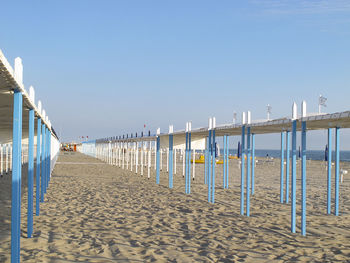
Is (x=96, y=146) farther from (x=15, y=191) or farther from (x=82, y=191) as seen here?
(x=15, y=191)

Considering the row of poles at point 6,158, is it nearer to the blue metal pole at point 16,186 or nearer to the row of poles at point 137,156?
the row of poles at point 137,156

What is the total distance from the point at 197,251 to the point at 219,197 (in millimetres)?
6567

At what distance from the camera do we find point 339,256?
19.5 ft

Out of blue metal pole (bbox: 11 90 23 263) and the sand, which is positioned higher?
blue metal pole (bbox: 11 90 23 263)

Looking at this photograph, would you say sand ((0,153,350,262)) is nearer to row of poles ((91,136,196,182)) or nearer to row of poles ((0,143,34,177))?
row of poles ((91,136,196,182))

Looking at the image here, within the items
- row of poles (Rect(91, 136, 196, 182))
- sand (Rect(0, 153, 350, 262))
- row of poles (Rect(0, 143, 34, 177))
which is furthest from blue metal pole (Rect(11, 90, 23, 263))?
row of poles (Rect(0, 143, 34, 177))

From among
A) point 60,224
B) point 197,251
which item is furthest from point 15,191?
point 60,224

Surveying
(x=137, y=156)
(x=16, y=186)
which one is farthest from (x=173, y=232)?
(x=137, y=156)

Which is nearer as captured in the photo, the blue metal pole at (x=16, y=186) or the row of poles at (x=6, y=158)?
the blue metal pole at (x=16, y=186)

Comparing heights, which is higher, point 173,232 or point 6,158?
point 6,158

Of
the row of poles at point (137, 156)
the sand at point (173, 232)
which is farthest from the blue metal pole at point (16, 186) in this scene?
the row of poles at point (137, 156)

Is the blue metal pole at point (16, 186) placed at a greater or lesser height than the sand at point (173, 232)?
greater

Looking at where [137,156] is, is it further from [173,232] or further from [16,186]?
[16,186]

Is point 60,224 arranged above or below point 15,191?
below
